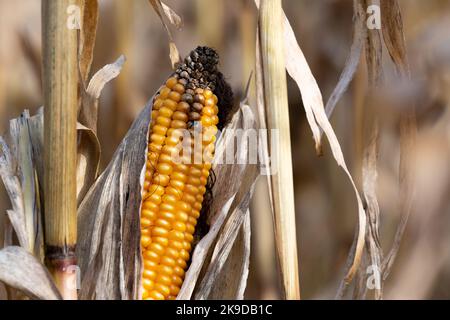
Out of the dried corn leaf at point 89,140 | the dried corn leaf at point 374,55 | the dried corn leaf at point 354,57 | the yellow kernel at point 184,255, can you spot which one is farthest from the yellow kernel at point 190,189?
the dried corn leaf at point 374,55

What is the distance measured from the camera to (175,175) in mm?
1257

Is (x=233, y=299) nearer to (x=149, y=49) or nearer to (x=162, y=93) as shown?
(x=162, y=93)

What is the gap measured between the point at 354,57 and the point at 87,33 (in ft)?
1.73

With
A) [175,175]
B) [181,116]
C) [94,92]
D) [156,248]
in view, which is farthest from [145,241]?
[94,92]

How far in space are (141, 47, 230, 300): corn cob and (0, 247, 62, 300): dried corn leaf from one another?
0.60 ft

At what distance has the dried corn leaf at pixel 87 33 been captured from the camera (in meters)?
1.35

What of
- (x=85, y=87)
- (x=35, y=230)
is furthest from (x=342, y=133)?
(x=35, y=230)

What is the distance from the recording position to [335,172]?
1.65 meters

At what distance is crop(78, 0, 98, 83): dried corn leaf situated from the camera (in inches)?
53.3

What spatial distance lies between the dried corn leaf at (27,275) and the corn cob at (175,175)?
0.18 metres

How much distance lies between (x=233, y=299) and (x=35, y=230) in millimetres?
372

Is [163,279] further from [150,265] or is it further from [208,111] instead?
[208,111]

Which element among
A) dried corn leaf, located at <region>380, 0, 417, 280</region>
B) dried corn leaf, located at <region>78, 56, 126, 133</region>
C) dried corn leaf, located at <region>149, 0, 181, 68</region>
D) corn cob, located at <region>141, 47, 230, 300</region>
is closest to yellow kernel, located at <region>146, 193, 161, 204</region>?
corn cob, located at <region>141, 47, 230, 300</region>

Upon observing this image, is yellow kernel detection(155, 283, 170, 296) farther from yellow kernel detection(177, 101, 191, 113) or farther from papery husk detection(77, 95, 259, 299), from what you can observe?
yellow kernel detection(177, 101, 191, 113)
